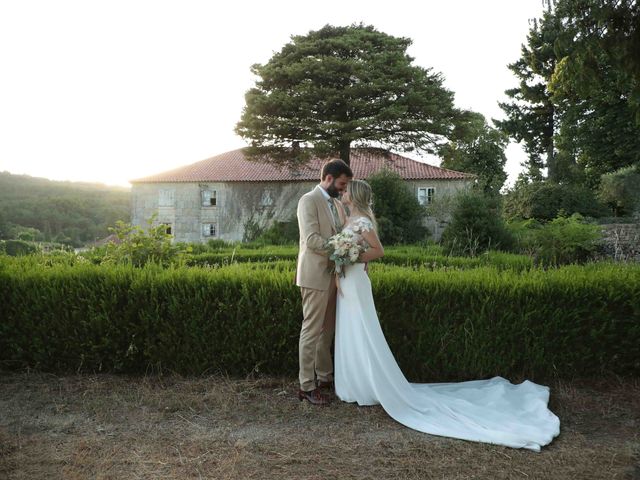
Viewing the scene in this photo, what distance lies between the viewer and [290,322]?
5.34 metres

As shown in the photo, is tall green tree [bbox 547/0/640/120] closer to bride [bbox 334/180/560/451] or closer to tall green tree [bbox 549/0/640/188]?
tall green tree [bbox 549/0/640/188]

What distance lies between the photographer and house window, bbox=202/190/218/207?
126 feet

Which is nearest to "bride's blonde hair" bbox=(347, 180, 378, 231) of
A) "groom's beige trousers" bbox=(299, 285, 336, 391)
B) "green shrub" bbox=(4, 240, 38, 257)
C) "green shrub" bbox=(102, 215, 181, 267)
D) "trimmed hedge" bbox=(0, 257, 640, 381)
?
"groom's beige trousers" bbox=(299, 285, 336, 391)

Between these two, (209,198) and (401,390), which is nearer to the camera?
(401,390)

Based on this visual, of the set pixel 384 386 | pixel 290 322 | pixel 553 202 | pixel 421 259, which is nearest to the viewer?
pixel 384 386

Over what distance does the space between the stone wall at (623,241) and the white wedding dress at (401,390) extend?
1473cm

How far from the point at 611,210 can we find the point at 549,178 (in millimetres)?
6462

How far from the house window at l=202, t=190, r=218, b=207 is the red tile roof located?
0.91 m

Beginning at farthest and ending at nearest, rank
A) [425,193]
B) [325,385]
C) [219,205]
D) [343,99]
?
[219,205]
[425,193]
[343,99]
[325,385]

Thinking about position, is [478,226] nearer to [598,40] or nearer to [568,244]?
[568,244]

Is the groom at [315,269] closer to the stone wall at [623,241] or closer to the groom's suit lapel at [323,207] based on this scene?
the groom's suit lapel at [323,207]

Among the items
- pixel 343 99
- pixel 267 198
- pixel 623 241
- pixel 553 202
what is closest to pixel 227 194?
pixel 267 198

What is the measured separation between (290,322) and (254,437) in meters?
1.49

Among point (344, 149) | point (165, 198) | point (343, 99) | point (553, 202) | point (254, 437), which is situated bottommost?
point (254, 437)
